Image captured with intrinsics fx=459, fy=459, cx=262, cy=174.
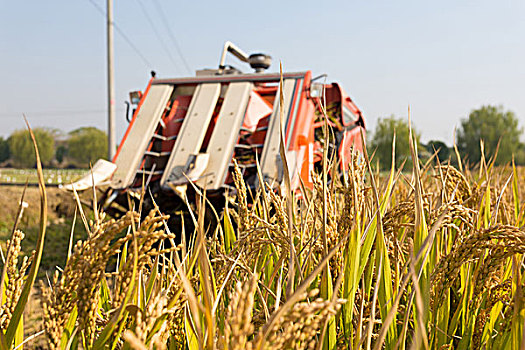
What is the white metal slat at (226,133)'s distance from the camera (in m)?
5.30

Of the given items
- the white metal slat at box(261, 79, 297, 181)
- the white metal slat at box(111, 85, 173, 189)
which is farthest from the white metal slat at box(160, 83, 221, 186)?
the white metal slat at box(261, 79, 297, 181)

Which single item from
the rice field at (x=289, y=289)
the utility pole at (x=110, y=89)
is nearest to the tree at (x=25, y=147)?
the utility pole at (x=110, y=89)

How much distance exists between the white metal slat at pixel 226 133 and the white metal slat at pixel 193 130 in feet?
0.53

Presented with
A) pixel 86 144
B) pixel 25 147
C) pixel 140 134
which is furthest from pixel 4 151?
pixel 140 134

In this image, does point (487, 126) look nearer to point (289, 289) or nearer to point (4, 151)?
point (4, 151)

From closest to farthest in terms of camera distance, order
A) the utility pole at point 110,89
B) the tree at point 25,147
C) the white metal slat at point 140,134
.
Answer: the white metal slat at point 140,134
the utility pole at point 110,89
the tree at point 25,147

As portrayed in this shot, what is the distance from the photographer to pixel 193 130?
5.88 meters

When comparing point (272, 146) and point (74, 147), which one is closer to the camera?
point (272, 146)

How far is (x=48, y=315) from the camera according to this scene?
0.71 metres

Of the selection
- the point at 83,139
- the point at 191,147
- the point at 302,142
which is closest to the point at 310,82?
the point at 302,142

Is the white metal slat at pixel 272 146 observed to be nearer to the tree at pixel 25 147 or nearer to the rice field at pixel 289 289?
the rice field at pixel 289 289

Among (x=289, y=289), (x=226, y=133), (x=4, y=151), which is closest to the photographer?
(x=289, y=289)

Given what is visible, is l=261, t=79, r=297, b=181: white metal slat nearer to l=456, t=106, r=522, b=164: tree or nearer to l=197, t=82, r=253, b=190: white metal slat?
l=197, t=82, r=253, b=190: white metal slat

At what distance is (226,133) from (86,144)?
157 feet
